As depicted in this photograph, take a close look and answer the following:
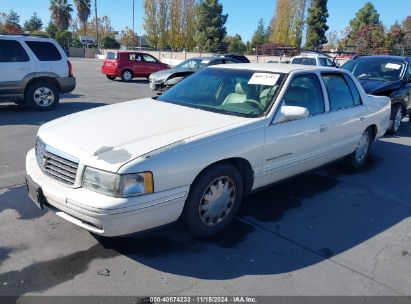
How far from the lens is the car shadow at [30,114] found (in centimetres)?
829

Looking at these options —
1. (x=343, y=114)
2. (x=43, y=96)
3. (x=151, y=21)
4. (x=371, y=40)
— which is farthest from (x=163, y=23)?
(x=343, y=114)

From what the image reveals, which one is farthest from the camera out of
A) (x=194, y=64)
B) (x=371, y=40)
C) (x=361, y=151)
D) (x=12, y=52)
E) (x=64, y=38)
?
(x=64, y=38)

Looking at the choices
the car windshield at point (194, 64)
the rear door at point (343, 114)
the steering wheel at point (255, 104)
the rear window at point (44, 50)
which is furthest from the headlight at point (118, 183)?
the car windshield at point (194, 64)

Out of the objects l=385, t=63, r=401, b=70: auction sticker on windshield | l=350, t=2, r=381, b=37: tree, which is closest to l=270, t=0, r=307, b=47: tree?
l=350, t=2, r=381, b=37: tree

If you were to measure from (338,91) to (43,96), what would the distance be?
24.8 feet

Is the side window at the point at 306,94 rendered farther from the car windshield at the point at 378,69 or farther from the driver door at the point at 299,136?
the car windshield at the point at 378,69

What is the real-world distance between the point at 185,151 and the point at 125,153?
18.8 inches

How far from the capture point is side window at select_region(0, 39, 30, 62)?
8.92 meters

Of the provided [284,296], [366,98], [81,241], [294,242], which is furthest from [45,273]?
[366,98]

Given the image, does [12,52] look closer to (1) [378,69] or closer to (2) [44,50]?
(2) [44,50]

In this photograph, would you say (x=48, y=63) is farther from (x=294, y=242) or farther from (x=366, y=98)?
(x=294, y=242)

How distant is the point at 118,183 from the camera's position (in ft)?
9.21

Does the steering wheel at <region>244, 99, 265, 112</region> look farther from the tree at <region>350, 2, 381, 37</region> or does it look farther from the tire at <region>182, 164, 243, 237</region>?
the tree at <region>350, 2, 381, 37</region>

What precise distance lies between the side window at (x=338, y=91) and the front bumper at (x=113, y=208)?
259cm
